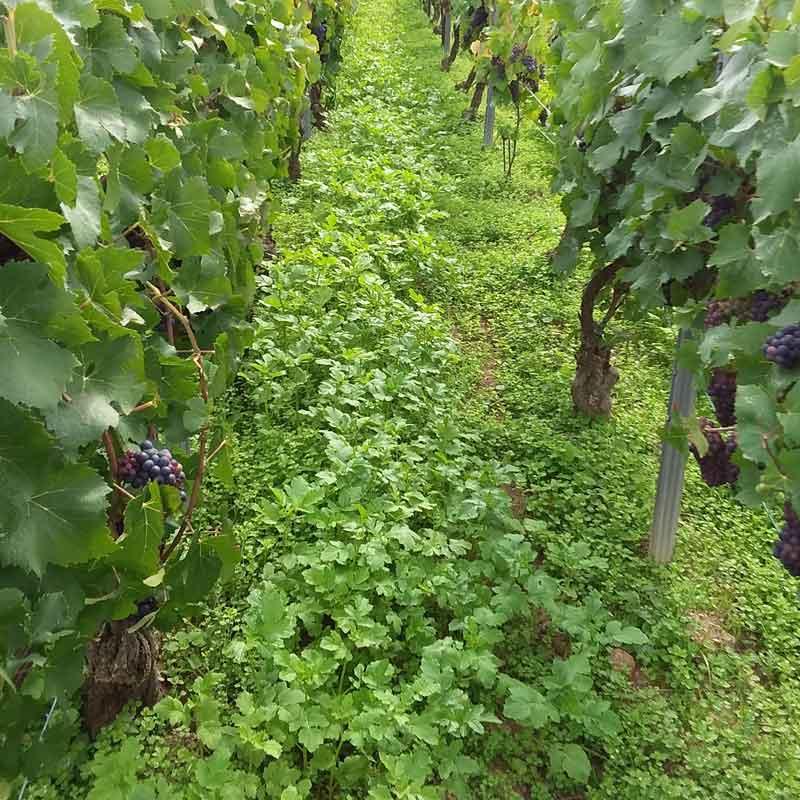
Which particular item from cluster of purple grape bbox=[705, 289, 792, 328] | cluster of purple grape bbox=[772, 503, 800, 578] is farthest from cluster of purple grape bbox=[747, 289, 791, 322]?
cluster of purple grape bbox=[772, 503, 800, 578]

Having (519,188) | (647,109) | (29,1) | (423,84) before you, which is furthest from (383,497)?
(423,84)

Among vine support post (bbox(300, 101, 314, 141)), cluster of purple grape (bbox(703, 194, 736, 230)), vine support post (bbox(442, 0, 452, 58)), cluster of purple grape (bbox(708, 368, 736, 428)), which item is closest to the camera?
cluster of purple grape (bbox(708, 368, 736, 428))

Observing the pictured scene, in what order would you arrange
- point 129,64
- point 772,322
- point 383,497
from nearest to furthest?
point 772,322
point 129,64
point 383,497

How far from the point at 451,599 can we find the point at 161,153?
67.1 inches

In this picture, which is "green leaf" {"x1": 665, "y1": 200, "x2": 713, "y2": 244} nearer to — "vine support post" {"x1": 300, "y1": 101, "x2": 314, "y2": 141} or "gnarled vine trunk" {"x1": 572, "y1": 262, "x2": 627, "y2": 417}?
"gnarled vine trunk" {"x1": 572, "y1": 262, "x2": 627, "y2": 417}

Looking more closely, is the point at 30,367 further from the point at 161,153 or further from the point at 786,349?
the point at 786,349

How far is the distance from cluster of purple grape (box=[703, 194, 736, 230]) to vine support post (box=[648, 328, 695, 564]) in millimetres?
580

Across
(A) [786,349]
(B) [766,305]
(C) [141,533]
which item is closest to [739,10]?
(B) [766,305]

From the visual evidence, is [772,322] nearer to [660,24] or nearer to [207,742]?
[660,24]

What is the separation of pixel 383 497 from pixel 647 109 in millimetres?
1659

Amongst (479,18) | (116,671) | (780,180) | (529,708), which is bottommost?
(116,671)

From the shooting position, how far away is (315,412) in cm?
343

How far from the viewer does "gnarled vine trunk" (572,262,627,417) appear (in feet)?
11.8

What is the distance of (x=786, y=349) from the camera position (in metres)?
1.42
